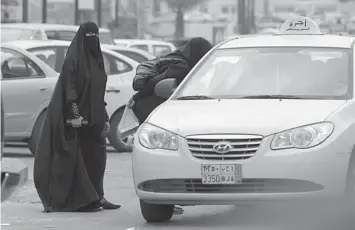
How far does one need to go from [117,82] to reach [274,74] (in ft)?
25.7

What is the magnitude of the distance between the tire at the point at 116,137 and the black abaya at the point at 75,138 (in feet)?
21.5

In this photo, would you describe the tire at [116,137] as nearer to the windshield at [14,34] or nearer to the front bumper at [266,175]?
the windshield at [14,34]

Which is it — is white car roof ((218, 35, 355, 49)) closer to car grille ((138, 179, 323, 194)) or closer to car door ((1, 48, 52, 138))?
car grille ((138, 179, 323, 194))

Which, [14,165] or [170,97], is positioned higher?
[14,165]

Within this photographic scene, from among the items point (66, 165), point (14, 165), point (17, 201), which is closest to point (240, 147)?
point (66, 165)

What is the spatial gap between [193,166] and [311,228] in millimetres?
1042

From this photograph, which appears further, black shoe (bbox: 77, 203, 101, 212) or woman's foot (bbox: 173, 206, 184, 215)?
black shoe (bbox: 77, 203, 101, 212)

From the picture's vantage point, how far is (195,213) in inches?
442

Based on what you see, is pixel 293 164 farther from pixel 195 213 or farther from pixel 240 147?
pixel 195 213

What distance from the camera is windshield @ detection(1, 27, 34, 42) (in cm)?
2452

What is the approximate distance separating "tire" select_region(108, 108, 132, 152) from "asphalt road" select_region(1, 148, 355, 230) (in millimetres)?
5942

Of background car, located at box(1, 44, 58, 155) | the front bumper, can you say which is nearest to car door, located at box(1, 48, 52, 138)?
background car, located at box(1, 44, 58, 155)

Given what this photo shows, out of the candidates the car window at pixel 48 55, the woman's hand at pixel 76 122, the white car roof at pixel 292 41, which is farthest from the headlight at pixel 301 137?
the car window at pixel 48 55

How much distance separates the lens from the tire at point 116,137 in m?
18.3
